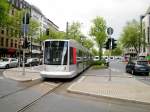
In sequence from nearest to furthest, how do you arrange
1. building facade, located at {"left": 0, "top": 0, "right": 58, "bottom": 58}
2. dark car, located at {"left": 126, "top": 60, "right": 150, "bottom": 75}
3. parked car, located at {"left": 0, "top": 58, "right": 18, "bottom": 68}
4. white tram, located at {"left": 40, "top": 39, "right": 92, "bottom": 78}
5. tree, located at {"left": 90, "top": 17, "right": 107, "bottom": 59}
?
white tram, located at {"left": 40, "top": 39, "right": 92, "bottom": 78} → dark car, located at {"left": 126, "top": 60, "right": 150, "bottom": 75} → parked car, located at {"left": 0, "top": 58, "right": 18, "bottom": 68} → tree, located at {"left": 90, "top": 17, "right": 107, "bottom": 59} → building facade, located at {"left": 0, "top": 0, "right": 58, "bottom": 58}

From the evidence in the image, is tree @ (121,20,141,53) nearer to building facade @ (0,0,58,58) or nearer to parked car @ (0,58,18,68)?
building facade @ (0,0,58,58)

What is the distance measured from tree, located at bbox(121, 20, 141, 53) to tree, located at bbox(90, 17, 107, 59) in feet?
79.7

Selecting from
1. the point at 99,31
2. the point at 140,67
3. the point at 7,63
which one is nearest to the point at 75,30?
the point at 99,31

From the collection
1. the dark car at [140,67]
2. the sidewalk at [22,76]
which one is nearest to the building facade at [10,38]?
the dark car at [140,67]

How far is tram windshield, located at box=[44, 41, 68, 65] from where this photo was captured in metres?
23.2

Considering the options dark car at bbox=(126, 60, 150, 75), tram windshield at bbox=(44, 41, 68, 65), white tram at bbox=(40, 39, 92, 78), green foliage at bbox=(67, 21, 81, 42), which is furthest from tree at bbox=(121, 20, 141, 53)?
tram windshield at bbox=(44, 41, 68, 65)

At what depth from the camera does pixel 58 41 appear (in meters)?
23.5

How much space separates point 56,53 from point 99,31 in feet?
148

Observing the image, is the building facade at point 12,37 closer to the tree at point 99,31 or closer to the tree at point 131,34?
the tree at point 99,31

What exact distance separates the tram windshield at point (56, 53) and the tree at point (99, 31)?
4309cm

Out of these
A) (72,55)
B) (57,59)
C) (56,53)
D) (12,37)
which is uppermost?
(12,37)

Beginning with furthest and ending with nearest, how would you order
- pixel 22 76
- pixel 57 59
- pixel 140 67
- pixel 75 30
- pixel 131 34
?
pixel 131 34
pixel 75 30
pixel 140 67
pixel 22 76
pixel 57 59

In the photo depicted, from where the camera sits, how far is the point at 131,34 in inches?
3600

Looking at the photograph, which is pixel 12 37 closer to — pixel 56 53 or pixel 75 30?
pixel 75 30
